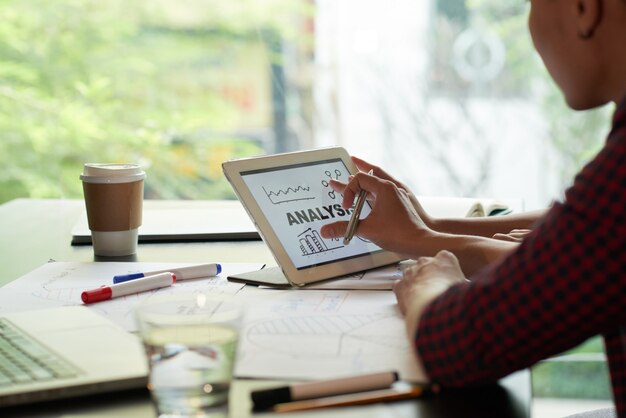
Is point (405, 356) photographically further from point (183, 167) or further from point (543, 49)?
point (183, 167)

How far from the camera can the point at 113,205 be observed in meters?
1.42

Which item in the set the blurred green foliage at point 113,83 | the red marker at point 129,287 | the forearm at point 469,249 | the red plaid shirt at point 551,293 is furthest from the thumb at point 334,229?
the blurred green foliage at point 113,83

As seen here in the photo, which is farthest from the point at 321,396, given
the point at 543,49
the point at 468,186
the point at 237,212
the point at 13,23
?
the point at 13,23

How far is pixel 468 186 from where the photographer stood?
4020 mm

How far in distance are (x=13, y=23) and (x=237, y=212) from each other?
310 centimetres

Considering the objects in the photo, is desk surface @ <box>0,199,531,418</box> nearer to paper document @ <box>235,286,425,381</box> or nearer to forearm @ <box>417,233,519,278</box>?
paper document @ <box>235,286,425,381</box>

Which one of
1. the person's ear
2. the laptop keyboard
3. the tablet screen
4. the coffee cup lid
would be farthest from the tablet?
the person's ear

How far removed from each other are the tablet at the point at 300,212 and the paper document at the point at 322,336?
0.08m

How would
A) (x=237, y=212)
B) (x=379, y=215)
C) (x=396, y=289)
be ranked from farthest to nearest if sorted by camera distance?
(x=237, y=212), (x=379, y=215), (x=396, y=289)

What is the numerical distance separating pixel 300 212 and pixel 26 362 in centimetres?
53

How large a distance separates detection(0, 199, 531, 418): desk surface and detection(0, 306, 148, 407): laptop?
0.02 metres

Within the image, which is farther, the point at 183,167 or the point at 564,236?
the point at 183,167

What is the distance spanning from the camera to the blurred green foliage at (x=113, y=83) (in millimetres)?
4379

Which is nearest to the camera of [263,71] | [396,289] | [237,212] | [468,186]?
[396,289]
